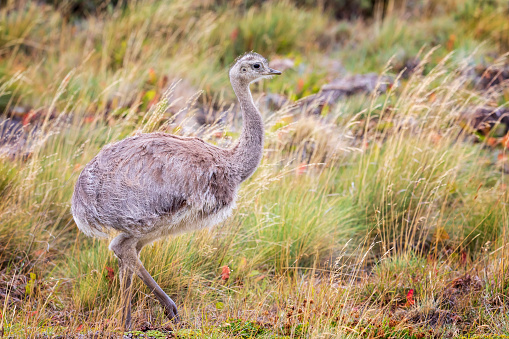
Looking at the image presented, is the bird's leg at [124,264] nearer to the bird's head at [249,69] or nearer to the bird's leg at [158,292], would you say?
the bird's leg at [158,292]

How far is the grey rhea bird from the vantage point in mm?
3699

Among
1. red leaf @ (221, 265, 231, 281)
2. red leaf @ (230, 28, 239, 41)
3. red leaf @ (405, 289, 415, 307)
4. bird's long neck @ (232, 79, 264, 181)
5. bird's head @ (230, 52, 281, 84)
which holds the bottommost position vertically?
red leaf @ (221, 265, 231, 281)

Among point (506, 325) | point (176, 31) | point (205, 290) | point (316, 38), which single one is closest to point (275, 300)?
point (205, 290)

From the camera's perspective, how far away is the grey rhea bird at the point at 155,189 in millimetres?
3699

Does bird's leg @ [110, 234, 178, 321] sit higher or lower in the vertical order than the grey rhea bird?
lower

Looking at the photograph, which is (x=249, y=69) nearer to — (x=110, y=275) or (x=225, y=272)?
(x=225, y=272)

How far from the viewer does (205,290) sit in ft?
14.5

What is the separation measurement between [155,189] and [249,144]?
2.52ft

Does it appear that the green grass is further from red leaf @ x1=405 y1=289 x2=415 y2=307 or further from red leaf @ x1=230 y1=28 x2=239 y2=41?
red leaf @ x1=230 y1=28 x2=239 y2=41

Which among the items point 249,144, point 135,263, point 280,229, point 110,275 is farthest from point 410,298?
point 110,275

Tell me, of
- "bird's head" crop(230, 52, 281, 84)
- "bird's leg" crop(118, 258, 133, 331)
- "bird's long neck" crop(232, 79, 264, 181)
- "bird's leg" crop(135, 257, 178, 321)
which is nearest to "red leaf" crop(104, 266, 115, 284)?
"bird's leg" crop(118, 258, 133, 331)

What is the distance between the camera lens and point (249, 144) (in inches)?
161

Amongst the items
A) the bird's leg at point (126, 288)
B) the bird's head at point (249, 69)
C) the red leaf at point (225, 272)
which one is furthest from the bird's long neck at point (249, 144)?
the bird's leg at point (126, 288)

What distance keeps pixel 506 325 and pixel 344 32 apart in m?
7.34
